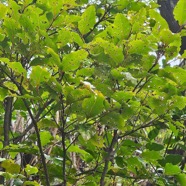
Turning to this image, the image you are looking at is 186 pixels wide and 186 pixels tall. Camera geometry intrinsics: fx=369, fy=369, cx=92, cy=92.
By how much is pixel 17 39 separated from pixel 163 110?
471mm

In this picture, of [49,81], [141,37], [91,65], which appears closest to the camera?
[49,81]

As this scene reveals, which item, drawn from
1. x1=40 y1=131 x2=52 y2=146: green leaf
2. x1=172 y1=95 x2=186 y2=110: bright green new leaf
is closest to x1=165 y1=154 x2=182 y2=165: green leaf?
x1=172 y1=95 x2=186 y2=110: bright green new leaf

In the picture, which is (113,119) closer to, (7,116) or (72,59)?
(72,59)

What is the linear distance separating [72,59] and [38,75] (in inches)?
3.6

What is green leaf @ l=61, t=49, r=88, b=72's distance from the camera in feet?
2.89

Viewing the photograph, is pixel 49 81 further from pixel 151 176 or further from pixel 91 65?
pixel 151 176

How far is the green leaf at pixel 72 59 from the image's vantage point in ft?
2.89

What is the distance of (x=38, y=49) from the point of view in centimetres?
105

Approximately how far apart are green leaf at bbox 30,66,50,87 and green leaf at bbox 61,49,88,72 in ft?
0.15

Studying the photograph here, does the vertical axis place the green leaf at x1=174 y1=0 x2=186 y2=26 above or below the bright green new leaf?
above

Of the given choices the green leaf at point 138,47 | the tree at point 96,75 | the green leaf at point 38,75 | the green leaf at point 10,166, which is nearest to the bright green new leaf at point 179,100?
the tree at point 96,75

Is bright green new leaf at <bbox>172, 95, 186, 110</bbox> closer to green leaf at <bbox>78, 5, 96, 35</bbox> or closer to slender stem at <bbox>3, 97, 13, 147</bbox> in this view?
green leaf at <bbox>78, 5, 96, 35</bbox>

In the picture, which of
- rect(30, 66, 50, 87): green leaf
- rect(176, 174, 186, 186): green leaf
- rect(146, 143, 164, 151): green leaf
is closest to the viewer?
rect(30, 66, 50, 87): green leaf

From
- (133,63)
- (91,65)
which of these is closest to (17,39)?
(91,65)
